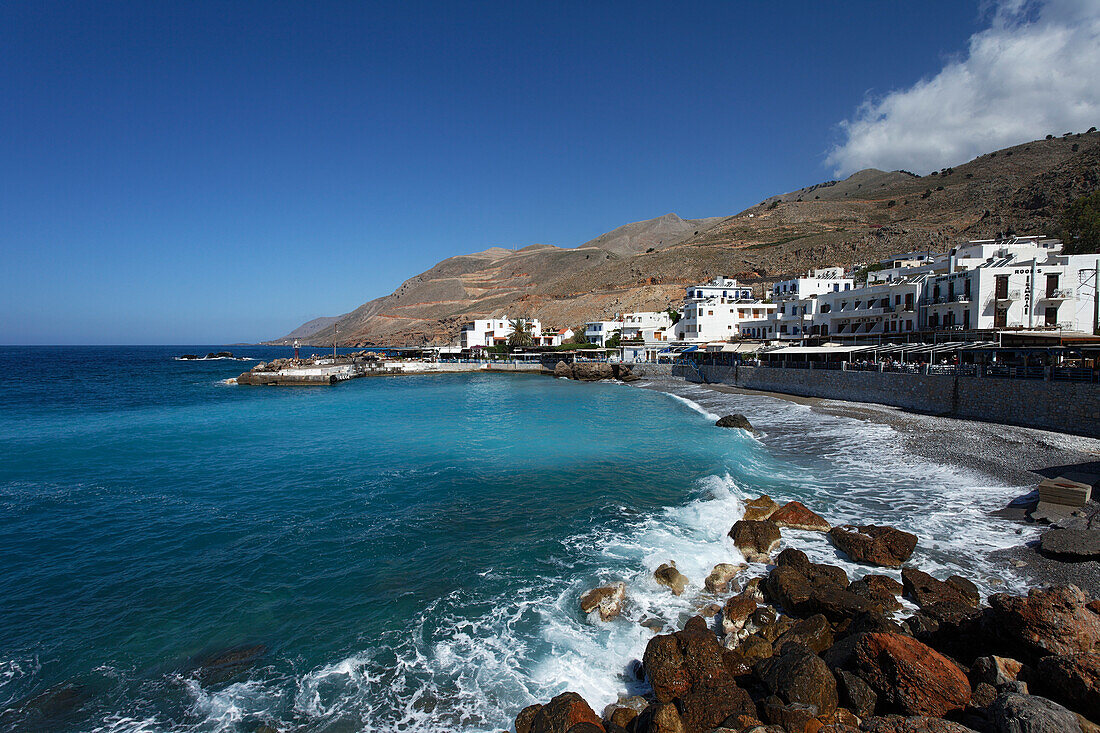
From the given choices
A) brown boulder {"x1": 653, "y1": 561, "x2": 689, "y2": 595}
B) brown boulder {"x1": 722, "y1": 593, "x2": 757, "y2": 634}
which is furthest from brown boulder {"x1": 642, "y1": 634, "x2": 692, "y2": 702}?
brown boulder {"x1": 653, "y1": 561, "x2": 689, "y2": 595}

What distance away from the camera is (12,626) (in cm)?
983

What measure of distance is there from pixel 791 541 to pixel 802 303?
46.9 meters

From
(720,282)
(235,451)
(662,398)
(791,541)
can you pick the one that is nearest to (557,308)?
(720,282)

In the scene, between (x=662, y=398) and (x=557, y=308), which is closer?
(x=662, y=398)

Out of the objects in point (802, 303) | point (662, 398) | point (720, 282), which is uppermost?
point (720, 282)

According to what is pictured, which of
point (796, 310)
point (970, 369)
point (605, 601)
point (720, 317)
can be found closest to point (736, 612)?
point (605, 601)

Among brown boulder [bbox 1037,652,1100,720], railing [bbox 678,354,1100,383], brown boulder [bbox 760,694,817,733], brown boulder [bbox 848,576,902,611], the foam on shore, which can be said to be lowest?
the foam on shore

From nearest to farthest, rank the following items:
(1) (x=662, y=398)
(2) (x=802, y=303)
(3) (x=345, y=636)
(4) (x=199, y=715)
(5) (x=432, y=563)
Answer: (4) (x=199, y=715)
(3) (x=345, y=636)
(5) (x=432, y=563)
(1) (x=662, y=398)
(2) (x=802, y=303)

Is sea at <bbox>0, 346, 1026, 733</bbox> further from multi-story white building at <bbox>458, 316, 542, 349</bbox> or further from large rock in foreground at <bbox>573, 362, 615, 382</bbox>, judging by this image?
multi-story white building at <bbox>458, 316, 542, 349</bbox>

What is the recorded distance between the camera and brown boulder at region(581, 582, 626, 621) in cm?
970

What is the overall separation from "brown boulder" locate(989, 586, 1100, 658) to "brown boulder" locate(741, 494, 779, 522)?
6.42 m

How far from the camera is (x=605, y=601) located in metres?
9.85

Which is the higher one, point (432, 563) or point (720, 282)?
point (720, 282)

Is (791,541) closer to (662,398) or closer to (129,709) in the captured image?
(129,709)
